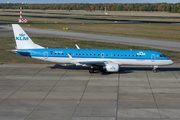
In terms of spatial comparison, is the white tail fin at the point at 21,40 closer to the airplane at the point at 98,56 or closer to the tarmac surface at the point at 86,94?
the airplane at the point at 98,56

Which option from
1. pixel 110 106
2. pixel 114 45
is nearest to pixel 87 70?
pixel 110 106

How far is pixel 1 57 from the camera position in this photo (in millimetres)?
48031

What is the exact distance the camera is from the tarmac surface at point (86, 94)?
72.0 feet

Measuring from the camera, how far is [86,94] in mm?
27297

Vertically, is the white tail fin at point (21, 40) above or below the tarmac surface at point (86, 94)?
above

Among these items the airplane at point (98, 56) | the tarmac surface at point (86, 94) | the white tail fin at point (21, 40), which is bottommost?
the tarmac surface at point (86, 94)

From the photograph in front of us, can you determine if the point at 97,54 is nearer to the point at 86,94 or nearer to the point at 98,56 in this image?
the point at 98,56

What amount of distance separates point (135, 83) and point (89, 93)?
693 centimetres

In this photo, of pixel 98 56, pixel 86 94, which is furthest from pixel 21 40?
pixel 86 94

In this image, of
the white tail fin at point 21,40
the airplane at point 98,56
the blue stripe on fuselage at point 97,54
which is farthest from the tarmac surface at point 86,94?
the white tail fin at point 21,40

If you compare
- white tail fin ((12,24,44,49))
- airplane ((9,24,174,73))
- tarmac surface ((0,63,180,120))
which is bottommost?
tarmac surface ((0,63,180,120))

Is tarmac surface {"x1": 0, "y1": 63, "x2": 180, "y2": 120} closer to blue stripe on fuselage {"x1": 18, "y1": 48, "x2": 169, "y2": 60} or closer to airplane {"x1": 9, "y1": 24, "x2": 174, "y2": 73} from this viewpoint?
airplane {"x1": 9, "y1": 24, "x2": 174, "y2": 73}

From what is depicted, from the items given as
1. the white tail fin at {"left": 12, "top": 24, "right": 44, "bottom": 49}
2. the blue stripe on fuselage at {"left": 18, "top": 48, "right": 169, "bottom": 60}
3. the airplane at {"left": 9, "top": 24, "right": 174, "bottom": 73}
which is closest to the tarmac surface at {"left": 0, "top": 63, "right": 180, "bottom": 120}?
the airplane at {"left": 9, "top": 24, "right": 174, "bottom": 73}

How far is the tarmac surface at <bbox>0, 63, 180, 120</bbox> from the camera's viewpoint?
72.0ft
